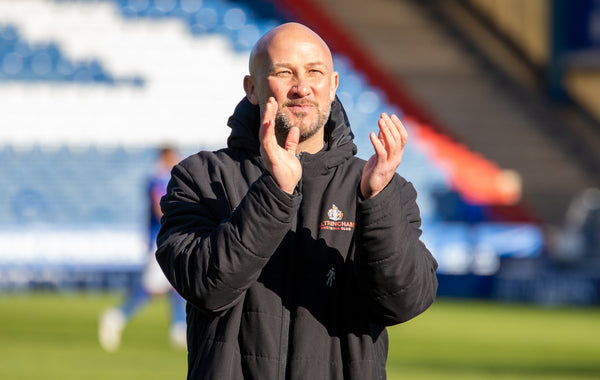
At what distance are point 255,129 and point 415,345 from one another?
949 cm

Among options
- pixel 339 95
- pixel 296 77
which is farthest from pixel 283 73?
pixel 339 95

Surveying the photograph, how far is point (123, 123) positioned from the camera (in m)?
26.6

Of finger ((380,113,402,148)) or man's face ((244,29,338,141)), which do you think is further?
man's face ((244,29,338,141))

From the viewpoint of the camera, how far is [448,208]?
2298 cm

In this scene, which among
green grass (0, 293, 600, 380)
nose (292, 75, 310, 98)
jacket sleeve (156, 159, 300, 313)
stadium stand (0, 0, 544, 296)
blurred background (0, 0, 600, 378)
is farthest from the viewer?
blurred background (0, 0, 600, 378)

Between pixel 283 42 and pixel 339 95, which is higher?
pixel 339 95

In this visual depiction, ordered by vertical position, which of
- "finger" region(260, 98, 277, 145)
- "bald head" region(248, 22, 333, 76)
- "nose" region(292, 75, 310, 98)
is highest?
"bald head" region(248, 22, 333, 76)

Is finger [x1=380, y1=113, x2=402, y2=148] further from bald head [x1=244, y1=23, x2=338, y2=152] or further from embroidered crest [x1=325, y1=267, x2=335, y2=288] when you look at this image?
embroidered crest [x1=325, y1=267, x2=335, y2=288]

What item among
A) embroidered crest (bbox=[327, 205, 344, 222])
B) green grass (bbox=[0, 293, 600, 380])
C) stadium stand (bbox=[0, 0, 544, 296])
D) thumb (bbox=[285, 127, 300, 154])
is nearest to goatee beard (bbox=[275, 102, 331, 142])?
thumb (bbox=[285, 127, 300, 154])

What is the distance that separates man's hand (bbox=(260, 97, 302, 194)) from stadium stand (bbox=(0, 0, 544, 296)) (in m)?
19.7

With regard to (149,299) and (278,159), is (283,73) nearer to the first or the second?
(278,159)

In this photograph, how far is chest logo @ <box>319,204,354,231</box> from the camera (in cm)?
302

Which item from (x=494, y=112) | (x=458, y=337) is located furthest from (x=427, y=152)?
(x=458, y=337)

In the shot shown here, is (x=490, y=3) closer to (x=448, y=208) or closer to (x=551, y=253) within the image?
(x=448, y=208)
